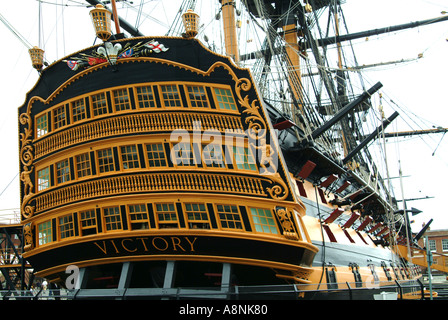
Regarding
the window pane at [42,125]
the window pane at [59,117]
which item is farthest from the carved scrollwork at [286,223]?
the window pane at [42,125]

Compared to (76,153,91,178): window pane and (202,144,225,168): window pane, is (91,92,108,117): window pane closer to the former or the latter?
(76,153,91,178): window pane

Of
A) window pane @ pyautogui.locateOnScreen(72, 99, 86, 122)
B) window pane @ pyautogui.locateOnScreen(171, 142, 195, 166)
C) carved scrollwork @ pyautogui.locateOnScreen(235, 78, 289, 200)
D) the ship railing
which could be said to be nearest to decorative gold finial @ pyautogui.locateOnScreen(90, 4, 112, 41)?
window pane @ pyautogui.locateOnScreen(72, 99, 86, 122)

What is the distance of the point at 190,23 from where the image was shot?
15.3 metres

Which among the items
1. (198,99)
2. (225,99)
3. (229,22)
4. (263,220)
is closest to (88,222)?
(198,99)

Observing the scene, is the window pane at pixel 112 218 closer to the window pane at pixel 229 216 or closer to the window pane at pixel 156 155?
the window pane at pixel 156 155

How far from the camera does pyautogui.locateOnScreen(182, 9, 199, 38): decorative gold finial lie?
15.2m

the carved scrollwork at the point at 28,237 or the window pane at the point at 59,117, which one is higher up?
the window pane at the point at 59,117

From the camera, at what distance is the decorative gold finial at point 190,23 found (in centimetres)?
1518

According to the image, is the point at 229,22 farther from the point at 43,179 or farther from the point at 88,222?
the point at 88,222

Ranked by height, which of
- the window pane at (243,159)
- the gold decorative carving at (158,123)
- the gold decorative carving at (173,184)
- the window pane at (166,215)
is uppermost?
the gold decorative carving at (158,123)
